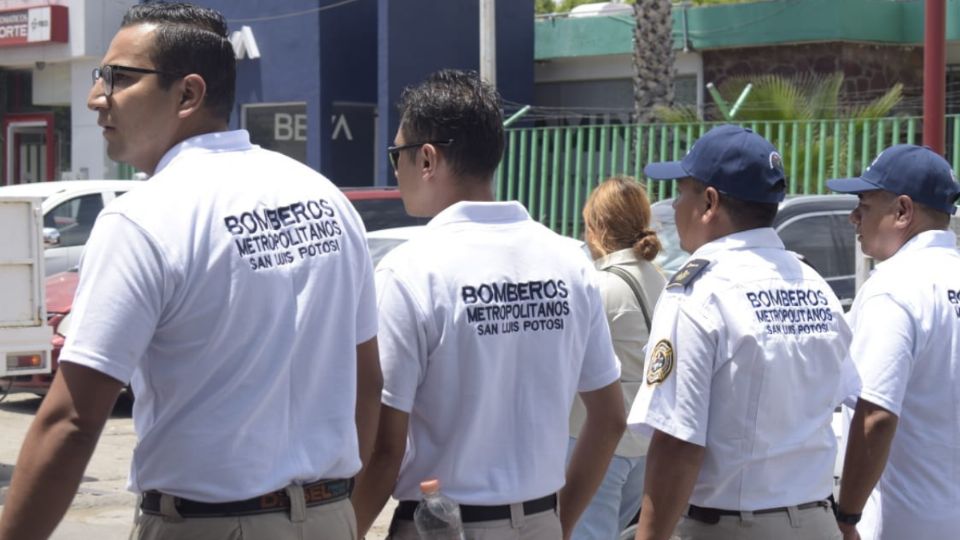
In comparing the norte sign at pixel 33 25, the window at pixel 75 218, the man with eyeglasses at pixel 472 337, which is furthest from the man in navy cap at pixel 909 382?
the norte sign at pixel 33 25

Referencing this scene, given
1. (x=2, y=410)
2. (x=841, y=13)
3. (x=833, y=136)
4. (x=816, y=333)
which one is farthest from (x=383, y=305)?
(x=841, y=13)

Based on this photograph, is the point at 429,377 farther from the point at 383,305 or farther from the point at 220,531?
the point at 220,531

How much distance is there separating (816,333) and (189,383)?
→ 63.7 inches

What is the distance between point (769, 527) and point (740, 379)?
38 centimetres

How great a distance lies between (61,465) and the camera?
8.41 ft

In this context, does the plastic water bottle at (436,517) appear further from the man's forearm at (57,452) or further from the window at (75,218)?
the window at (75,218)

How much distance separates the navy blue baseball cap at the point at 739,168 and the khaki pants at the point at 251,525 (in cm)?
134

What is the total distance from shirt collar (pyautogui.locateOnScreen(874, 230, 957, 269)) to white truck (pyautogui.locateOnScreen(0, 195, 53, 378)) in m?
6.15

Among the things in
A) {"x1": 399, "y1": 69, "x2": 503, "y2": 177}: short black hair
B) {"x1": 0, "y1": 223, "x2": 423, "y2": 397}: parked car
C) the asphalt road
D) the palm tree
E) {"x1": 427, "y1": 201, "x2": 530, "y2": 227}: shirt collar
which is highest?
the palm tree

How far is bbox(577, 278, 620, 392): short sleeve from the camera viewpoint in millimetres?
3592

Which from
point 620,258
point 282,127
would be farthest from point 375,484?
point 282,127

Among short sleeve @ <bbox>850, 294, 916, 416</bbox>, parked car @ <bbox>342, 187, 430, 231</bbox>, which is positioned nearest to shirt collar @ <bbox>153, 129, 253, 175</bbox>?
short sleeve @ <bbox>850, 294, 916, 416</bbox>

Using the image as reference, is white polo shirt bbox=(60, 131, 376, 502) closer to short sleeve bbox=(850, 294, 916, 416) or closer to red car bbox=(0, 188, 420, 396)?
short sleeve bbox=(850, 294, 916, 416)

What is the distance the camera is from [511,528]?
10.8ft
